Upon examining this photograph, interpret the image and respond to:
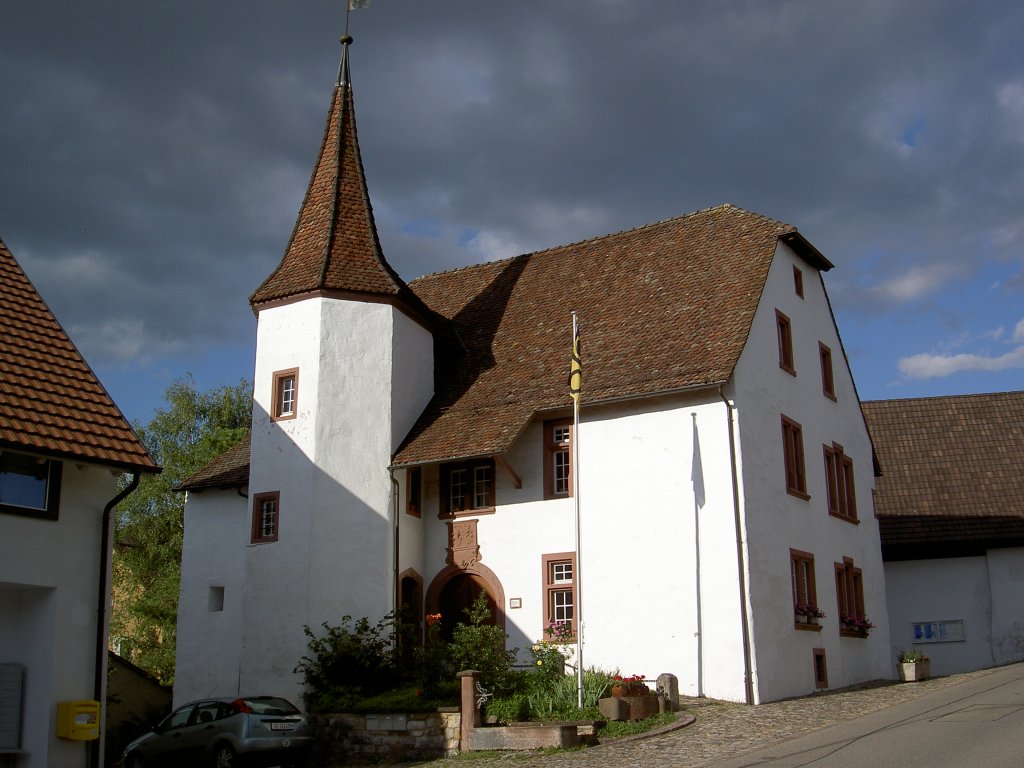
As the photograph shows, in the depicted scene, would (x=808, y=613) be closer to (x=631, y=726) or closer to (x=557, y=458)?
(x=557, y=458)

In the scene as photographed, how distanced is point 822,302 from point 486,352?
312 inches

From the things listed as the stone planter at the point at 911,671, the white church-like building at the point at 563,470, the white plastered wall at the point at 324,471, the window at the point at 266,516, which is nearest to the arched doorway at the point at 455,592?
the white church-like building at the point at 563,470

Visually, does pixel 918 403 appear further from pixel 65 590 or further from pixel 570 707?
pixel 65 590

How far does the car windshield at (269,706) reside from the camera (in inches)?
684

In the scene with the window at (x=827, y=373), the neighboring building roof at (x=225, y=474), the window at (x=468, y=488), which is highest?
the window at (x=827, y=373)

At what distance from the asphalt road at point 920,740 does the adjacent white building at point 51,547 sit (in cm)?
814

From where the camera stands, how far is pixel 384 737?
18547 millimetres

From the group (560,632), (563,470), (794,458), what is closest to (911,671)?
(794,458)

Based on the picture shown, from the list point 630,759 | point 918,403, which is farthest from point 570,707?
point 918,403

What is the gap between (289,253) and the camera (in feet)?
83.5

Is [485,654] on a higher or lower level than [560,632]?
lower

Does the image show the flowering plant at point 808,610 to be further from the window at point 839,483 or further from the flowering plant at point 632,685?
the flowering plant at point 632,685

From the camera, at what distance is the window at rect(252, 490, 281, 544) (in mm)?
22703

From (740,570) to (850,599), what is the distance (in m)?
6.34
